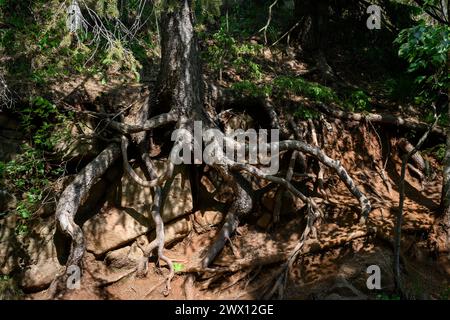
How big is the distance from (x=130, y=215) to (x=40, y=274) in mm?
1624

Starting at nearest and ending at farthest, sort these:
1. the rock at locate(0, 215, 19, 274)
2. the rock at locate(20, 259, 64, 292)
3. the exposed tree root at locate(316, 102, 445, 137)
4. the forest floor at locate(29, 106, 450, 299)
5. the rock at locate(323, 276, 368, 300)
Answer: the rock at locate(323, 276, 368, 300) < the forest floor at locate(29, 106, 450, 299) < the rock at locate(20, 259, 64, 292) < the rock at locate(0, 215, 19, 274) < the exposed tree root at locate(316, 102, 445, 137)

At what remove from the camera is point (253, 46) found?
846 cm

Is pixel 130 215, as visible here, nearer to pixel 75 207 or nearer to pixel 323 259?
pixel 75 207

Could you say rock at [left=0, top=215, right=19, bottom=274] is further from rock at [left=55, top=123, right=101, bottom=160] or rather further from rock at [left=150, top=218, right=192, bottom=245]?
rock at [left=150, top=218, right=192, bottom=245]

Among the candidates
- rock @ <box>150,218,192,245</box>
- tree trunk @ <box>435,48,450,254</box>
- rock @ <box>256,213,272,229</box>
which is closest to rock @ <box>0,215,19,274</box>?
rock @ <box>150,218,192,245</box>

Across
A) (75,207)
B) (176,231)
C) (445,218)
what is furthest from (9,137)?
(445,218)

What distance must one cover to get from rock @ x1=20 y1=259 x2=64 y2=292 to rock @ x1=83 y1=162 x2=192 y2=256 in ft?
1.93

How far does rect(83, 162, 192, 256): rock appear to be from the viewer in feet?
21.7

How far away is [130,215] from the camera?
22.6 ft

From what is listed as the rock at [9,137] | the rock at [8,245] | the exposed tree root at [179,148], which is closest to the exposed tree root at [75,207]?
the exposed tree root at [179,148]

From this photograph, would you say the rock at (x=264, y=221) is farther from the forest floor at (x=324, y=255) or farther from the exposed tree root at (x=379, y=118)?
the exposed tree root at (x=379, y=118)

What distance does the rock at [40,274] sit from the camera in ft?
20.3

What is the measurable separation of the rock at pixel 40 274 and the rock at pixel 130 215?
588 mm
